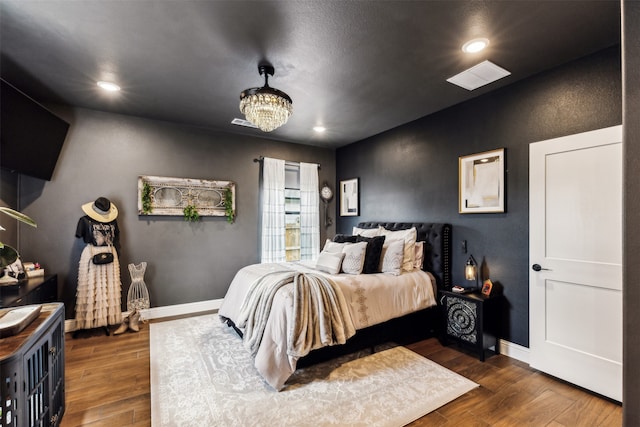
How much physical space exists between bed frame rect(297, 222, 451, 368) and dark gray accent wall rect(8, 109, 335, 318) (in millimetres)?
2421

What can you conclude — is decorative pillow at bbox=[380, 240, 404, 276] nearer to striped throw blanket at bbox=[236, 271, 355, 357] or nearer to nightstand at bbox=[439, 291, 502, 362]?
nightstand at bbox=[439, 291, 502, 362]

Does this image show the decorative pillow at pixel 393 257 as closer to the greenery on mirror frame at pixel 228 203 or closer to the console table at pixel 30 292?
the greenery on mirror frame at pixel 228 203

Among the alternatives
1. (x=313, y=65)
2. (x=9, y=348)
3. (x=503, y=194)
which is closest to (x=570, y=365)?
(x=503, y=194)

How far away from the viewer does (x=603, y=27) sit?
6.72 feet

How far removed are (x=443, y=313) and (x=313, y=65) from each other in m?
2.91

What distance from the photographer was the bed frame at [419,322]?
278 cm

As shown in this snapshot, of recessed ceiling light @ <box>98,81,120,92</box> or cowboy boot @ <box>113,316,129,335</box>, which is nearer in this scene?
recessed ceiling light @ <box>98,81,120,92</box>

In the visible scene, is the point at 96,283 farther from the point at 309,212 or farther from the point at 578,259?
the point at 578,259

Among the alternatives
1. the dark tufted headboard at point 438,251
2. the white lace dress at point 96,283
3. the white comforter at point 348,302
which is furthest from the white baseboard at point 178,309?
the dark tufted headboard at point 438,251

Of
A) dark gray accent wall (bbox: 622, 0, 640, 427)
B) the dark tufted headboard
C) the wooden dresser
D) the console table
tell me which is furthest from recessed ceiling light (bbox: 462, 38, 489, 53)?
the console table

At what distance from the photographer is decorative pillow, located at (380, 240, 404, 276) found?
10.8 ft

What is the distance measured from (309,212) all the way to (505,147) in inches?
125

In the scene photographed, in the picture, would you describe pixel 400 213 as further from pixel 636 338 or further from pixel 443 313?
pixel 636 338

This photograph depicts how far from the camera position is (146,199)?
3.94 m
